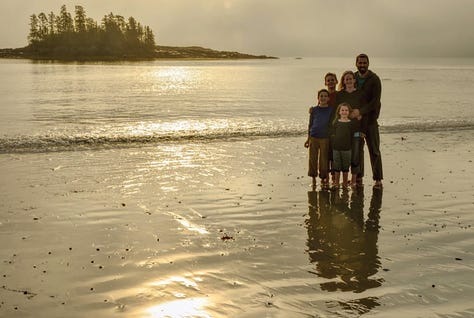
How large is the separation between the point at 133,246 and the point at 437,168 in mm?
9815

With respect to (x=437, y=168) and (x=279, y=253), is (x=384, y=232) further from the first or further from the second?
(x=437, y=168)

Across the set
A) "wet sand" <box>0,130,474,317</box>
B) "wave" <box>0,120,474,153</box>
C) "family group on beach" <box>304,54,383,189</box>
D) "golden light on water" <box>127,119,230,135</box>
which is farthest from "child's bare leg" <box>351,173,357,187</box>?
"golden light on water" <box>127,119,230,135</box>

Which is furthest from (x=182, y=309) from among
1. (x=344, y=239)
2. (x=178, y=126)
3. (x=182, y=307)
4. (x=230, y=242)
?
(x=178, y=126)

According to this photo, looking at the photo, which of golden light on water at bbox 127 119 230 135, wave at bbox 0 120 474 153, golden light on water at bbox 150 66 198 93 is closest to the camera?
wave at bbox 0 120 474 153

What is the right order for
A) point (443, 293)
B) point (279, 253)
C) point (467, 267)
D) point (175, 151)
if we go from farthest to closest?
point (175, 151) → point (279, 253) → point (467, 267) → point (443, 293)

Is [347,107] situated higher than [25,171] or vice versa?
[347,107]

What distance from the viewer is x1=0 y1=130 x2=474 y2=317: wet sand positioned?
584cm

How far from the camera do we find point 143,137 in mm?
20953

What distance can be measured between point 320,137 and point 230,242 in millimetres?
4663

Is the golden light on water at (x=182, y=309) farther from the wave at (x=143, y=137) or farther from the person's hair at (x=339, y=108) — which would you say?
the wave at (x=143, y=137)

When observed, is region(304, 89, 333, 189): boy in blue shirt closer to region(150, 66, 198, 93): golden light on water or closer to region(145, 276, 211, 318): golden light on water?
region(145, 276, 211, 318): golden light on water

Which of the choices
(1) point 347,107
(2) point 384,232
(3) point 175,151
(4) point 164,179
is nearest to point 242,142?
(3) point 175,151

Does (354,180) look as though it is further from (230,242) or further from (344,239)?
(230,242)

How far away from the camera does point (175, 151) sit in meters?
17.4
